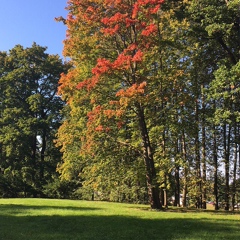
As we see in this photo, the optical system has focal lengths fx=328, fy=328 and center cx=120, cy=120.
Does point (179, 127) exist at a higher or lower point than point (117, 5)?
lower

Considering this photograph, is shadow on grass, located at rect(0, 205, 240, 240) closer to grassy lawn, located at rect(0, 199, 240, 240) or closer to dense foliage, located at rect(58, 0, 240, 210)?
grassy lawn, located at rect(0, 199, 240, 240)

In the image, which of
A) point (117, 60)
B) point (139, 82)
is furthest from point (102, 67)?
point (139, 82)

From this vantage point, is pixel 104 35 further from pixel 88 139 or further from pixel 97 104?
pixel 88 139

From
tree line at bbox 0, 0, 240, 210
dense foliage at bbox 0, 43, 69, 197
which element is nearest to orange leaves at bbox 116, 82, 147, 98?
tree line at bbox 0, 0, 240, 210

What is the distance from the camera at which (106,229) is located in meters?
9.49

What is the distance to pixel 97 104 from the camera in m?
18.2

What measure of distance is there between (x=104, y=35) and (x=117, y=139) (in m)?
5.92

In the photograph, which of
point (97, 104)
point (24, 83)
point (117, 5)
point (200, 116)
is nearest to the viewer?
point (117, 5)

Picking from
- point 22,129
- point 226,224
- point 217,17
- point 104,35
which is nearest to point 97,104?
point 104,35

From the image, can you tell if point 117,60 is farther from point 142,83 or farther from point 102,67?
point 142,83

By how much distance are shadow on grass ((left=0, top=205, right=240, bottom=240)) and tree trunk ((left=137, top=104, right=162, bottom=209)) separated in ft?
18.6

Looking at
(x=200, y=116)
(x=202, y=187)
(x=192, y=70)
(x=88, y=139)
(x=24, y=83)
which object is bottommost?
(x=202, y=187)

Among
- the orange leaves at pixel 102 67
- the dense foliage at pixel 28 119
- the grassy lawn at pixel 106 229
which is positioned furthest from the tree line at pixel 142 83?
the dense foliage at pixel 28 119

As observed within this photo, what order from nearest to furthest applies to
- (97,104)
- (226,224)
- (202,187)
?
(226,224)
(97,104)
(202,187)
